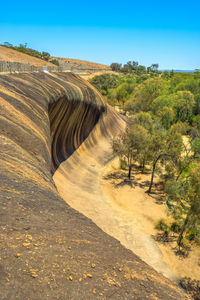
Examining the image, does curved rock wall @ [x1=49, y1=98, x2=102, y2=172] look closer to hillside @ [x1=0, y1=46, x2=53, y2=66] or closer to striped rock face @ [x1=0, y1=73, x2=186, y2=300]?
striped rock face @ [x1=0, y1=73, x2=186, y2=300]

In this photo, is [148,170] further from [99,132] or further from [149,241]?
[149,241]

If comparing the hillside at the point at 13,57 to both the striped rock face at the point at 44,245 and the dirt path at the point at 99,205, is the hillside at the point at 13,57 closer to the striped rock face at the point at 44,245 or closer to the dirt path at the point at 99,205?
the dirt path at the point at 99,205

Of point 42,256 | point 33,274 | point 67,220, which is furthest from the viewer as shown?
point 67,220

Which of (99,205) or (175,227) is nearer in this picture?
(175,227)

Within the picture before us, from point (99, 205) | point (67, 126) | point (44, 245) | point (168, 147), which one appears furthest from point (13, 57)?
point (44, 245)

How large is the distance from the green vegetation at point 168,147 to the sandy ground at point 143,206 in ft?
2.95

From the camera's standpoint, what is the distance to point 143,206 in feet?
72.3

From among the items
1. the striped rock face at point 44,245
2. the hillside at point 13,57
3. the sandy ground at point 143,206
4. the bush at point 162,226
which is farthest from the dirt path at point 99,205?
the hillside at point 13,57

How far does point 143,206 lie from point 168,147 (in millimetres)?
8721

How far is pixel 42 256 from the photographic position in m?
5.42

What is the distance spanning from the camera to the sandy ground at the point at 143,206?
1517 centimetres

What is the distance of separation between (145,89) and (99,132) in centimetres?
2299

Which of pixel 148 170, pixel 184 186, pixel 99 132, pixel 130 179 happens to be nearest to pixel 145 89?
pixel 99 132

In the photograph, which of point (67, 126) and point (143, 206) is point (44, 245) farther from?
point (67, 126)
